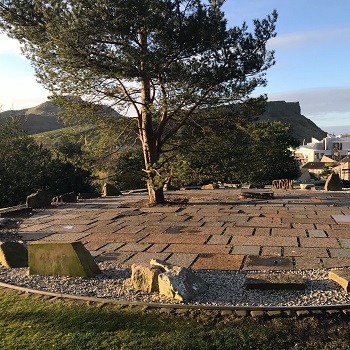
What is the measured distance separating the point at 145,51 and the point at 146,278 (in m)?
5.89

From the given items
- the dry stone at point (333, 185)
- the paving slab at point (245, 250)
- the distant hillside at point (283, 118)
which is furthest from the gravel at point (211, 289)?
the distant hillside at point (283, 118)

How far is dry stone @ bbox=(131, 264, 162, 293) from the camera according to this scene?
422cm

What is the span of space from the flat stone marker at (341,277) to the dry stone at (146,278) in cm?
190

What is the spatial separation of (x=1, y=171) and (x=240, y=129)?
10621 millimetres

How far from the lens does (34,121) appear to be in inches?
3728

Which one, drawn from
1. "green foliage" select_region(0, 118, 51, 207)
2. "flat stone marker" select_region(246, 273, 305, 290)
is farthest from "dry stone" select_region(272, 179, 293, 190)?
"flat stone marker" select_region(246, 273, 305, 290)

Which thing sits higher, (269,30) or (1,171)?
(269,30)

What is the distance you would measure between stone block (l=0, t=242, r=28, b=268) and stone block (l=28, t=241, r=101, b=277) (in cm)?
61

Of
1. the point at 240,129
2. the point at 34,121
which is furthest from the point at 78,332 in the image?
the point at 34,121

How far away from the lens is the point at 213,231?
739cm

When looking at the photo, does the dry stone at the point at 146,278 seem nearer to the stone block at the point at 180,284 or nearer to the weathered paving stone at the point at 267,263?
the stone block at the point at 180,284

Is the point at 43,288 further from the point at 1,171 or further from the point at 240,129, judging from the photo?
the point at 1,171

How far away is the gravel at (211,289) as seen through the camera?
3869 millimetres

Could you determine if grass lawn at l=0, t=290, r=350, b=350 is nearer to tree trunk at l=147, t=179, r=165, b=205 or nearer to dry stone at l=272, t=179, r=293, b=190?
tree trunk at l=147, t=179, r=165, b=205
